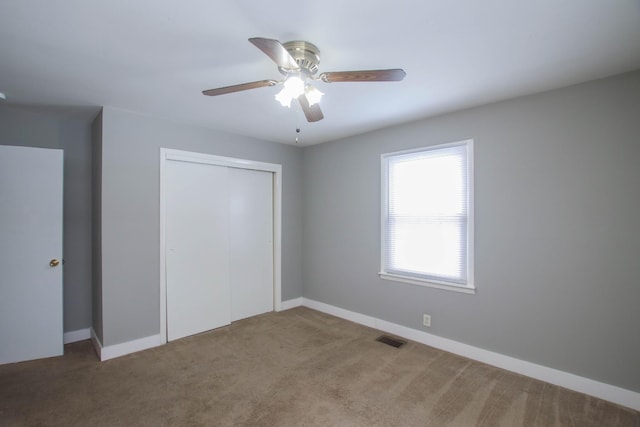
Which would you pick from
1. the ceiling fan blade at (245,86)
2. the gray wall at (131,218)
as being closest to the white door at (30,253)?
the gray wall at (131,218)

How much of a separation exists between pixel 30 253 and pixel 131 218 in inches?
36.4

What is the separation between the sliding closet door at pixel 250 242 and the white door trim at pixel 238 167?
7 cm

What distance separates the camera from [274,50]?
54.9 inches

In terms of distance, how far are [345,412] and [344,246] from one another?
2.16 metres

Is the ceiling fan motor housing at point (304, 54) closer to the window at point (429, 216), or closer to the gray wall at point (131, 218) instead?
the window at point (429, 216)

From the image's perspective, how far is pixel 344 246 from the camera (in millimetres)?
4039

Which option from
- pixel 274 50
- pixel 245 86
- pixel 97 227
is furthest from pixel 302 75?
pixel 97 227

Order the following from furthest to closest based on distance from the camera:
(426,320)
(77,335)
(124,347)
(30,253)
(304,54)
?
(77,335), (426,320), (124,347), (30,253), (304,54)

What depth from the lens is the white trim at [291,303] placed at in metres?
4.38

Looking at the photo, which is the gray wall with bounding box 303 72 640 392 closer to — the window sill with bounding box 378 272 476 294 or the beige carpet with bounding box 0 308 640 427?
the window sill with bounding box 378 272 476 294

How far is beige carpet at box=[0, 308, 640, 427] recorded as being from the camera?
2055 mm

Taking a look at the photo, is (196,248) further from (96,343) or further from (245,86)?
(245,86)

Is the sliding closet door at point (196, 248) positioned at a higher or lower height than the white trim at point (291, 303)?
higher

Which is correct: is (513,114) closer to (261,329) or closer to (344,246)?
(344,246)
